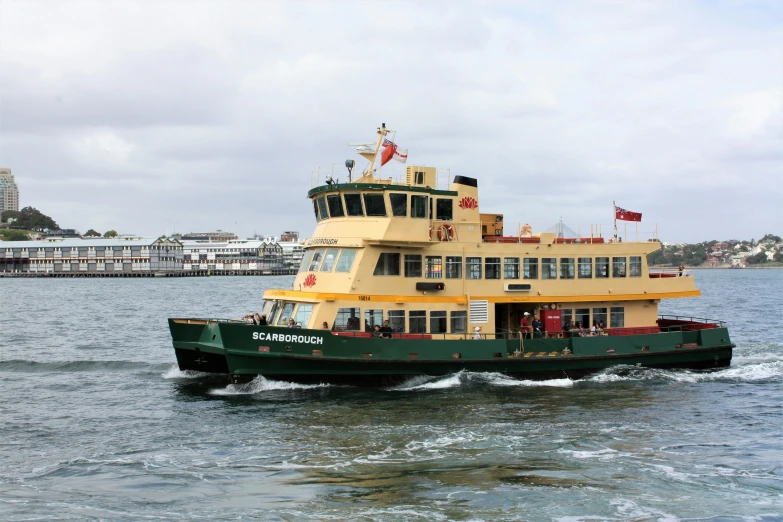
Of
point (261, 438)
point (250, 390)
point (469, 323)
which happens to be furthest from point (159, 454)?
point (469, 323)

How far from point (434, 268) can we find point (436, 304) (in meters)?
1.19

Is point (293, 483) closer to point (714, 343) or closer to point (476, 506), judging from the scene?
point (476, 506)

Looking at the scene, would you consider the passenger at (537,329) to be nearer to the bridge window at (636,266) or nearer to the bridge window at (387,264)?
the bridge window at (636,266)

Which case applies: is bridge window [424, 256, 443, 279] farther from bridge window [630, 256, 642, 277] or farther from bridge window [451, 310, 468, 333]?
bridge window [630, 256, 642, 277]

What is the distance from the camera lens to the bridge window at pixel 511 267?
25797 mm

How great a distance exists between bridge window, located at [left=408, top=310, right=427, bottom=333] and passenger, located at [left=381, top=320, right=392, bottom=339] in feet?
2.43

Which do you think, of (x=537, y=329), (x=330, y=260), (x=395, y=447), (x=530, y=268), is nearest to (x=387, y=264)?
(x=330, y=260)

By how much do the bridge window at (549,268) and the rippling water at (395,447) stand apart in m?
3.53

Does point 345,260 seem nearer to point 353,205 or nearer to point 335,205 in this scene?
point 353,205

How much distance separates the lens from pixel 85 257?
15962cm

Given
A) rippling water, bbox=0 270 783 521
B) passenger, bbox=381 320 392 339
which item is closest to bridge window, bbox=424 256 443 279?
passenger, bbox=381 320 392 339

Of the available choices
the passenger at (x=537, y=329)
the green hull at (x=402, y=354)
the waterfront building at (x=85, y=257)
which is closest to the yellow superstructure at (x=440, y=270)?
the passenger at (x=537, y=329)

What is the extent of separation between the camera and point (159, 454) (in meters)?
17.1

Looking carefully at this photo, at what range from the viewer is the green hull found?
22.4 m
